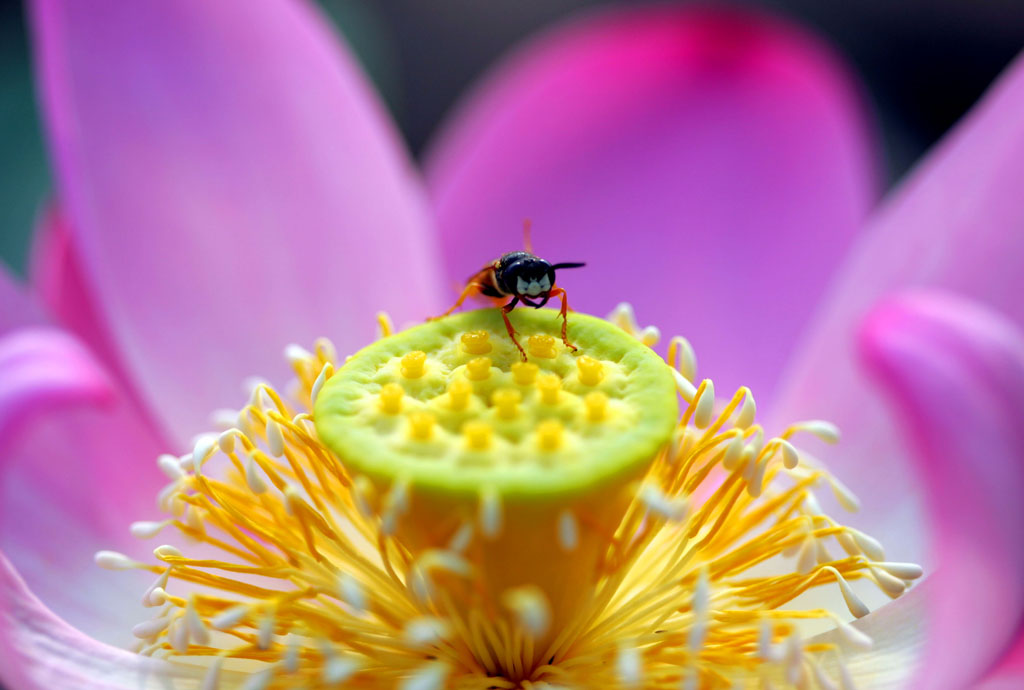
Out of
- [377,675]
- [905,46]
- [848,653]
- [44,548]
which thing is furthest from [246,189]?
[905,46]

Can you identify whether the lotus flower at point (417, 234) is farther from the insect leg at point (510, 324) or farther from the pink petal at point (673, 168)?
the insect leg at point (510, 324)

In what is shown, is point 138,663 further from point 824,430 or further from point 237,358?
point 824,430

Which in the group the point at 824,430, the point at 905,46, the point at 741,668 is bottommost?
the point at 741,668

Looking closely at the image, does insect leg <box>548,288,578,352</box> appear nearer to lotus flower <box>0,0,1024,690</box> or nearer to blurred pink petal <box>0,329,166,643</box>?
lotus flower <box>0,0,1024,690</box>

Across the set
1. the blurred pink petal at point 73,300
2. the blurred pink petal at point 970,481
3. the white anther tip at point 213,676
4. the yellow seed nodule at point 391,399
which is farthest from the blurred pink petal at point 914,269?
A: the blurred pink petal at point 73,300

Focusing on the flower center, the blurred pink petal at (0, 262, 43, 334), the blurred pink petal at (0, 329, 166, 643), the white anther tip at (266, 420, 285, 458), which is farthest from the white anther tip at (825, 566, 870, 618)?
the blurred pink petal at (0, 262, 43, 334)

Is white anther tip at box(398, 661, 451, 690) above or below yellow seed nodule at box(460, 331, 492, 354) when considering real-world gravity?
below

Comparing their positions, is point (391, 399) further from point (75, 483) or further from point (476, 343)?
point (75, 483)
